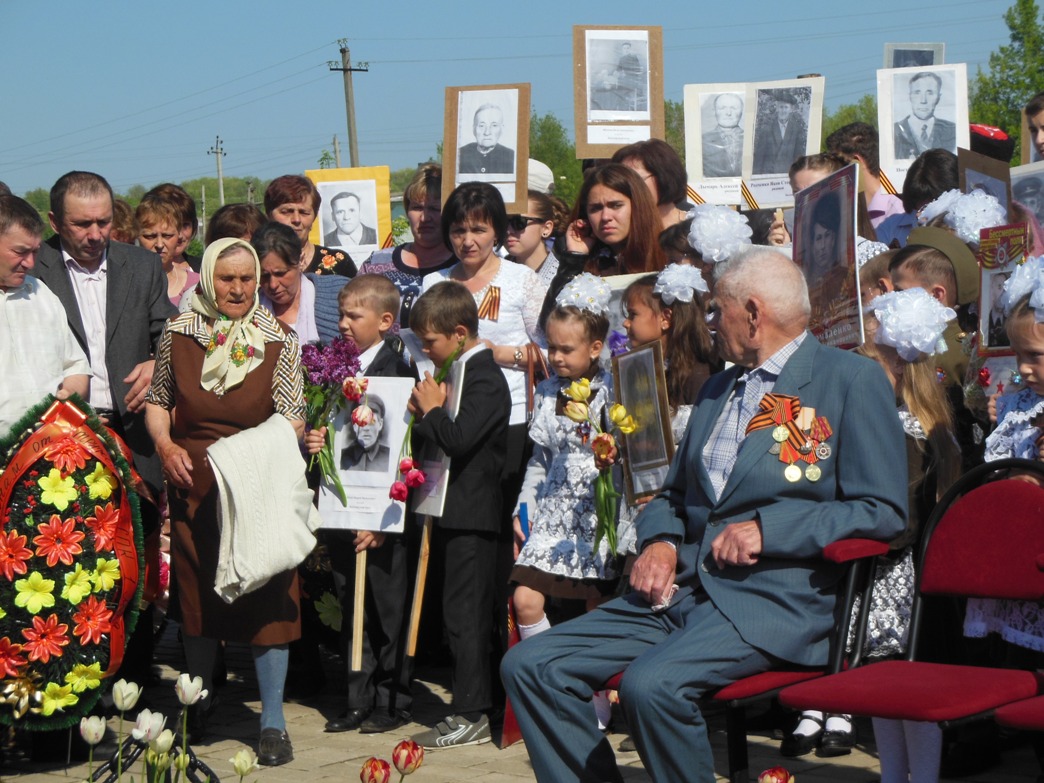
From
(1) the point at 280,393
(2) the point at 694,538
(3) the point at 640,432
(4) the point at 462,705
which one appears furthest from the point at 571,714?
(1) the point at 280,393

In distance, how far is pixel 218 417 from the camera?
617cm

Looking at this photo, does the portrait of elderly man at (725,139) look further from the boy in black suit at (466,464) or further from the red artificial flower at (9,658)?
the red artificial flower at (9,658)

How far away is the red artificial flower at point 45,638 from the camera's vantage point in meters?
5.68

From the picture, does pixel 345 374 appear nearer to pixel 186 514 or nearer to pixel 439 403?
pixel 439 403

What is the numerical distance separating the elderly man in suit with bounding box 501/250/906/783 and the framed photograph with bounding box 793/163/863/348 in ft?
2.07

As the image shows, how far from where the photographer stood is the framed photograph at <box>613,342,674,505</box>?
5.16 meters

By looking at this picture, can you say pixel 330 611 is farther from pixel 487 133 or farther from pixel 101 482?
pixel 487 133

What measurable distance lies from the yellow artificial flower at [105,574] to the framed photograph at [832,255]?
295cm

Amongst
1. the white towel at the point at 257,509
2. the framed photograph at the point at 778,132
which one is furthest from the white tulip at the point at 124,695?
the framed photograph at the point at 778,132

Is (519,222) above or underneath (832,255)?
above

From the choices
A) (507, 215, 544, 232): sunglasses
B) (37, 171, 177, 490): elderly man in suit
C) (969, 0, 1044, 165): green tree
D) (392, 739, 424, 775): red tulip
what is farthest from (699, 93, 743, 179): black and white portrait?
(969, 0, 1044, 165): green tree

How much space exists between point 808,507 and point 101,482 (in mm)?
3027

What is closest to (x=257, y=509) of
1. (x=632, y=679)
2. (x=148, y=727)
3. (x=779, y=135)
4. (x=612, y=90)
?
(x=632, y=679)

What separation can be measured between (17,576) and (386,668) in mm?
1755
